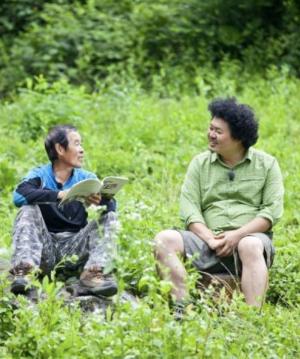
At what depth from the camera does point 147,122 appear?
11492mm

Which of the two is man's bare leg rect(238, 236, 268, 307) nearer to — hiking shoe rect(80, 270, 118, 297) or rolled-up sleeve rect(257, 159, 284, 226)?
rolled-up sleeve rect(257, 159, 284, 226)

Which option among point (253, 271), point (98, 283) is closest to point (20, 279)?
point (98, 283)

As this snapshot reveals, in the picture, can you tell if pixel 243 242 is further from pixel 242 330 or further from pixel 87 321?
pixel 87 321

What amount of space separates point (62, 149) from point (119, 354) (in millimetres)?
2226

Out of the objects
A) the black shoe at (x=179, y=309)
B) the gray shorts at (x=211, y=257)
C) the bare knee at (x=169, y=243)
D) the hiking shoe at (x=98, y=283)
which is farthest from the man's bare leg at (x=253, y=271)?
the hiking shoe at (x=98, y=283)

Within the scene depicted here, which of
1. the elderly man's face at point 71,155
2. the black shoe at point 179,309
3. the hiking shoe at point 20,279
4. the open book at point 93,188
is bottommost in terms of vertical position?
the black shoe at point 179,309

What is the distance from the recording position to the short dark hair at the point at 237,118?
761 cm

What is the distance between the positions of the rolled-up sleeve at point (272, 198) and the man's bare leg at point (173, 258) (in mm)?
604

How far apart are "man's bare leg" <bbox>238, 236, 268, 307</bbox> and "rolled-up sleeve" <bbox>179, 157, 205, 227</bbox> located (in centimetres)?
45

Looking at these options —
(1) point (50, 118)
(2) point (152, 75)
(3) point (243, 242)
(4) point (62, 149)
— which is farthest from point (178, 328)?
(2) point (152, 75)

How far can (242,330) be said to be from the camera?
645 cm

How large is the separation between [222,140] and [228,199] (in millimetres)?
404

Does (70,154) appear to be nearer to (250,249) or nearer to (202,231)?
(202,231)

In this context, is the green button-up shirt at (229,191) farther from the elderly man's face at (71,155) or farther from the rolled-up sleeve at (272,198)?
the elderly man's face at (71,155)
